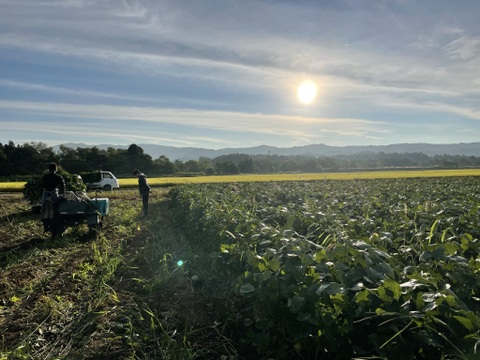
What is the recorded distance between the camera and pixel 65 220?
32.5 feet

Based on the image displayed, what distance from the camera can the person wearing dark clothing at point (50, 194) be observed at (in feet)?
30.8

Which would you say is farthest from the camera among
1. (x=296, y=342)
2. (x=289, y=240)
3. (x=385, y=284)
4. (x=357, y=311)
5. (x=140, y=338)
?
(x=140, y=338)

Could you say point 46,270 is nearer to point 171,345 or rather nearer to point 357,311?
point 171,345

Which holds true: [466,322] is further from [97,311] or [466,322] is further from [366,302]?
[97,311]

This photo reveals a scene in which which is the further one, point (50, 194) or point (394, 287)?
point (50, 194)

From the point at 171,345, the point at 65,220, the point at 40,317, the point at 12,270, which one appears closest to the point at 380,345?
the point at 171,345

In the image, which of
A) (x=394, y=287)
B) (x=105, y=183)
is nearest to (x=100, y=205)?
(x=394, y=287)

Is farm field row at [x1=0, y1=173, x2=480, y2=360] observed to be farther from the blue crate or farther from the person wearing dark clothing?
the blue crate

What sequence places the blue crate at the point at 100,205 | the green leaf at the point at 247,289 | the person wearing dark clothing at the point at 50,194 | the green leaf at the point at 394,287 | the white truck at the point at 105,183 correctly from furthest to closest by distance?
the white truck at the point at 105,183 < the blue crate at the point at 100,205 < the person wearing dark clothing at the point at 50,194 < the green leaf at the point at 247,289 < the green leaf at the point at 394,287

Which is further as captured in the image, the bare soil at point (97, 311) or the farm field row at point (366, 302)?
the bare soil at point (97, 311)

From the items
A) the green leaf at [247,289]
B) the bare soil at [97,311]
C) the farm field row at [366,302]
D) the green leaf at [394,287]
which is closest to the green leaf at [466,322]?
the farm field row at [366,302]

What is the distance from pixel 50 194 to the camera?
31.1 ft

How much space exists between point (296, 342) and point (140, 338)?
2046mm

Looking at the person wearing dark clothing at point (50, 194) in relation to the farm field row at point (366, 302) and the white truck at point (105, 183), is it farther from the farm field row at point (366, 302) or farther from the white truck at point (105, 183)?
the white truck at point (105, 183)
